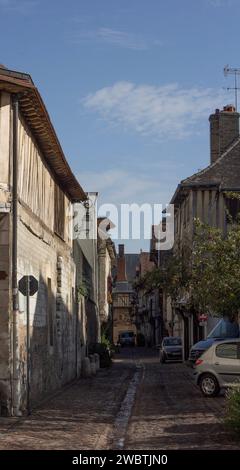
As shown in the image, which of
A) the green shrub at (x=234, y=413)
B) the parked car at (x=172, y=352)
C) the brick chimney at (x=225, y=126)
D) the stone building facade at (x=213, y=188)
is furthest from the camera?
the brick chimney at (x=225, y=126)

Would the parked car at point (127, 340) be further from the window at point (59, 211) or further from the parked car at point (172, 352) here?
the window at point (59, 211)

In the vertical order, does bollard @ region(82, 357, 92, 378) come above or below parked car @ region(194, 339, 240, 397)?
below

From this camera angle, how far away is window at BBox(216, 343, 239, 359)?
19469 mm

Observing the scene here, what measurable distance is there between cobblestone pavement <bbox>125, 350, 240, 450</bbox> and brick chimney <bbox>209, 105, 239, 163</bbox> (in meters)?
23.6

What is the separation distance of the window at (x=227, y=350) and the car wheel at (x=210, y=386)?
616 millimetres

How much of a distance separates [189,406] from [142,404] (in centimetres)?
127

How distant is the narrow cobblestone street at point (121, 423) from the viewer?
11336 millimetres

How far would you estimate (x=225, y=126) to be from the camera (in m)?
44.0

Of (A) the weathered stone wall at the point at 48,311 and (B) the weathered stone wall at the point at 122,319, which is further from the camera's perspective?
(B) the weathered stone wall at the point at 122,319

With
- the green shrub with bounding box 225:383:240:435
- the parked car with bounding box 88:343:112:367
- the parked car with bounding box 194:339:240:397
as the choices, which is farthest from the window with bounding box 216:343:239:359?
the parked car with bounding box 88:343:112:367

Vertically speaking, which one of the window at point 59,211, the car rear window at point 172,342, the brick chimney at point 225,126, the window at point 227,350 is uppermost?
the brick chimney at point 225,126

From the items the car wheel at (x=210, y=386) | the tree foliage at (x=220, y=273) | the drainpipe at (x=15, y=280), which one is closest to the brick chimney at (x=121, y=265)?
the tree foliage at (x=220, y=273)

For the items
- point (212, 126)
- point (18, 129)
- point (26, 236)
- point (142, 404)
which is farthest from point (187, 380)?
point (212, 126)

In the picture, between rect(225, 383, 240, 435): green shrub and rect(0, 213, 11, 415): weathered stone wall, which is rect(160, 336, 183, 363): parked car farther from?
rect(225, 383, 240, 435): green shrub
